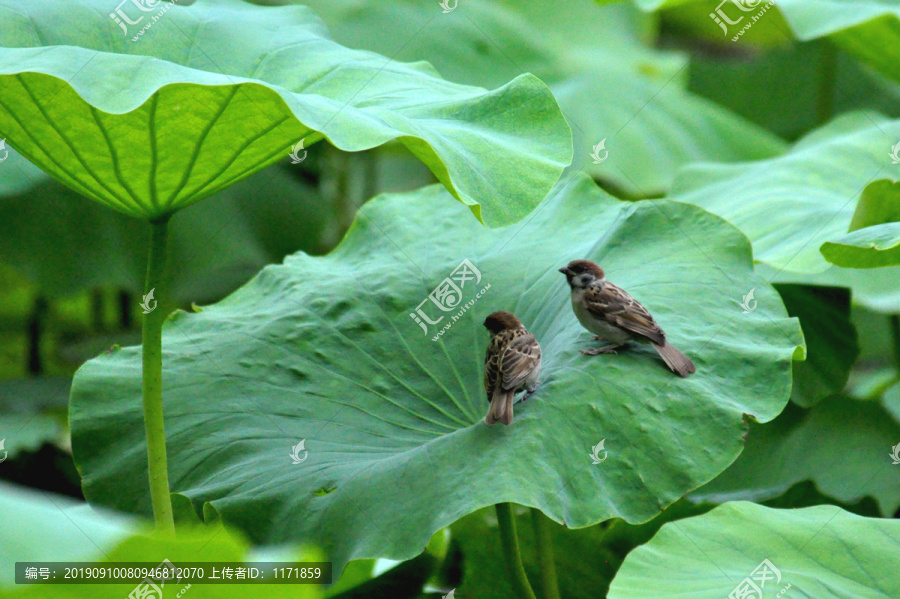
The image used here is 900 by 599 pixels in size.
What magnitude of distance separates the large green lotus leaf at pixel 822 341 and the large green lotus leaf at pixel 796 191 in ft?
0.68

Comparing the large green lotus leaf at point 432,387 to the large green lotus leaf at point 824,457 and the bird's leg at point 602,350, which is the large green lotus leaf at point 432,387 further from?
the large green lotus leaf at point 824,457

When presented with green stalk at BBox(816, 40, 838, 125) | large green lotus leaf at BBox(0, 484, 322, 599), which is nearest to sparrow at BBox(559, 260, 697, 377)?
large green lotus leaf at BBox(0, 484, 322, 599)

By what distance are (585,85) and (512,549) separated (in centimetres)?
247

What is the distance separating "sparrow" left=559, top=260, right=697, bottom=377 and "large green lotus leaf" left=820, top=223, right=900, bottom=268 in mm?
301

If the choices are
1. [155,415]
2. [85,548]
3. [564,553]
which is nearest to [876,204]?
[564,553]

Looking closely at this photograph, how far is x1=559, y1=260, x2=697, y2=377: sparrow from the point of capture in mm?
1374

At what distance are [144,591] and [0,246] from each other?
2295 mm

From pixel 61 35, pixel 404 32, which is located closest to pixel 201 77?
pixel 61 35

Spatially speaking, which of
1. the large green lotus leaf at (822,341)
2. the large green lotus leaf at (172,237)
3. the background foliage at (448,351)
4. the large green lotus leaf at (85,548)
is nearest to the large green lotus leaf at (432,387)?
the background foliage at (448,351)

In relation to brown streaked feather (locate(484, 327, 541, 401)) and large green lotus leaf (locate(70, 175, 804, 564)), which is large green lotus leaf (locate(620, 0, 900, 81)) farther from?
brown streaked feather (locate(484, 327, 541, 401))

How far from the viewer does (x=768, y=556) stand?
1.24m

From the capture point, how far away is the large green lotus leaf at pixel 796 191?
5.89 feet

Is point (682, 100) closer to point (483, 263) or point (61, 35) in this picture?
point (483, 263)

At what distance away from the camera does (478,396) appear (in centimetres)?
155
